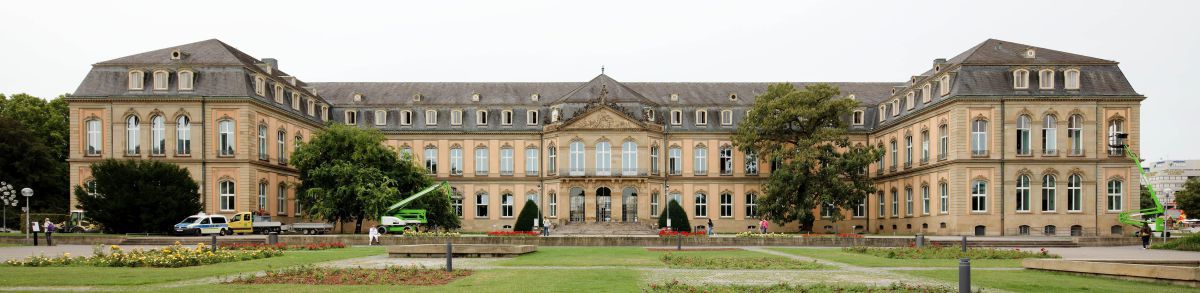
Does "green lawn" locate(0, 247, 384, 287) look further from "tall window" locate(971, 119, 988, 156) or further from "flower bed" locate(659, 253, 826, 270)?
"tall window" locate(971, 119, 988, 156)

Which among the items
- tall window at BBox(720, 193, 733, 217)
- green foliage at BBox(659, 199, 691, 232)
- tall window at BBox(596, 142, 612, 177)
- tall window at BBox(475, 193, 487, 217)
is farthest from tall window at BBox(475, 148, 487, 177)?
tall window at BBox(720, 193, 733, 217)

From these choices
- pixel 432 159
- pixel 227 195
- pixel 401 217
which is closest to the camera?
pixel 401 217

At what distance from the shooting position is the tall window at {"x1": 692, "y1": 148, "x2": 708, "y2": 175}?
247 ft

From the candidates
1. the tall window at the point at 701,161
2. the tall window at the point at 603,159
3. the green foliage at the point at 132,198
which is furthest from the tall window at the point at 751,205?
the green foliage at the point at 132,198

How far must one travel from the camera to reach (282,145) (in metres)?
65.2

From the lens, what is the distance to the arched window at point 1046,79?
59000mm

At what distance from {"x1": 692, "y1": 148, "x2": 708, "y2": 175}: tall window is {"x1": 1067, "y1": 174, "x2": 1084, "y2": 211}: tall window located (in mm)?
24730

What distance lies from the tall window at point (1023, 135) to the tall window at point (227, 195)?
43835mm

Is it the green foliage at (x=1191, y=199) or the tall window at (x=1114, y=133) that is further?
the green foliage at (x=1191, y=199)

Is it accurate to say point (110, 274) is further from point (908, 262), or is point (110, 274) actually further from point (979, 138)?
point (979, 138)

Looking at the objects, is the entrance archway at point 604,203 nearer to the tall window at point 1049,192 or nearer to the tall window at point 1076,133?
the tall window at point 1049,192

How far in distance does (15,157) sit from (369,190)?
28274mm

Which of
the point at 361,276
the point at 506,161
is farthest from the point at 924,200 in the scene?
the point at 361,276

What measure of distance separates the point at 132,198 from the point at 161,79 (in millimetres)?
9312
